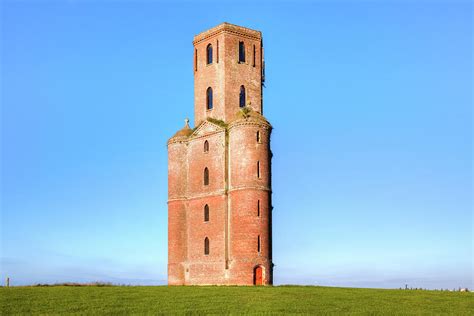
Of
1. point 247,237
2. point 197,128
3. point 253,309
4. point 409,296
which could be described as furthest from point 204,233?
point 253,309

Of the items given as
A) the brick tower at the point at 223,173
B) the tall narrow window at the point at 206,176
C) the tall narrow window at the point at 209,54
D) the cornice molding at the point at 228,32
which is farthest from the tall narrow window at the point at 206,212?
the cornice molding at the point at 228,32

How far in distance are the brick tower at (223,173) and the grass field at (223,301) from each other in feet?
24.1

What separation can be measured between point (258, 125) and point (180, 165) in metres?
7.76

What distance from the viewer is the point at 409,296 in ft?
132

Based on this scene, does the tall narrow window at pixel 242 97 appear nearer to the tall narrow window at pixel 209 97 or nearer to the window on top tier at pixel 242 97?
the window on top tier at pixel 242 97

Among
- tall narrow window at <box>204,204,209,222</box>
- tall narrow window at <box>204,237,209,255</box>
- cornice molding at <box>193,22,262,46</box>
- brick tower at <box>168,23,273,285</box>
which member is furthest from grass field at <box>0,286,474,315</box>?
cornice molding at <box>193,22,262,46</box>

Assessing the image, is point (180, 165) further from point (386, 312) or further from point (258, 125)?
point (386, 312)

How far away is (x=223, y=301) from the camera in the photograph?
3400 cm

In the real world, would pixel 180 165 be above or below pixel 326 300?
above

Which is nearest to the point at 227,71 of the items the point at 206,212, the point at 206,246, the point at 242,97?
the point at 242,97

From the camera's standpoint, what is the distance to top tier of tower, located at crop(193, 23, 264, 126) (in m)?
53.9

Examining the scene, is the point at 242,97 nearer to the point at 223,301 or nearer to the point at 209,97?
the point at 209,97

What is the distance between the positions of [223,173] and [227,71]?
8.25 meters

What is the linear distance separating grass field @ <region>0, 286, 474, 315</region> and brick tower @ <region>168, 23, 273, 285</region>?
7358 mm
